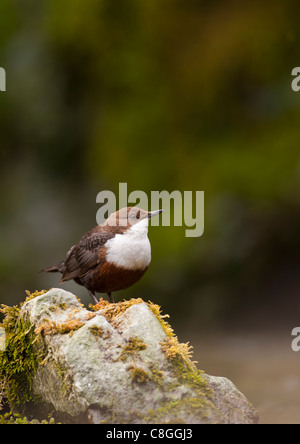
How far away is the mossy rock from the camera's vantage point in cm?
194

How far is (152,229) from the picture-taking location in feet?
17.1

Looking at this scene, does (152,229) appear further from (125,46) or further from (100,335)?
(100,335)

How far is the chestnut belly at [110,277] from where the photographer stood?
9.25 feet

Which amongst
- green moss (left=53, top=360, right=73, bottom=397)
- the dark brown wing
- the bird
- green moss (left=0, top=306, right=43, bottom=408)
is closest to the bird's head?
the bird

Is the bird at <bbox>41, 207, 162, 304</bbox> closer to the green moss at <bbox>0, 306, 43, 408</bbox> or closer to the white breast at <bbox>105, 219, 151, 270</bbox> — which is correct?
the white breast at <bbox>105, 219, 151, 270</bbox>

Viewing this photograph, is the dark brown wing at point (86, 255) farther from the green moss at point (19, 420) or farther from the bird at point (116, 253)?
the green moss at point (19, 420)

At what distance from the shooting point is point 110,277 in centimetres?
286

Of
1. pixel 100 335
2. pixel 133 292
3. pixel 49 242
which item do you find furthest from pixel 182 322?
pixel 100 335

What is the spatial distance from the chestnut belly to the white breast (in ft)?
0.09

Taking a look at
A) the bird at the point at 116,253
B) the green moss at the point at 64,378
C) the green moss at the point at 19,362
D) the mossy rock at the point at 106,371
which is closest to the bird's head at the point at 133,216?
the bird at the point at 116,253

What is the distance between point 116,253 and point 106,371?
90 cm

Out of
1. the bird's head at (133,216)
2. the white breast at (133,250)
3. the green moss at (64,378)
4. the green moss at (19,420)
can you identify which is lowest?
the green moss at (19,420)
